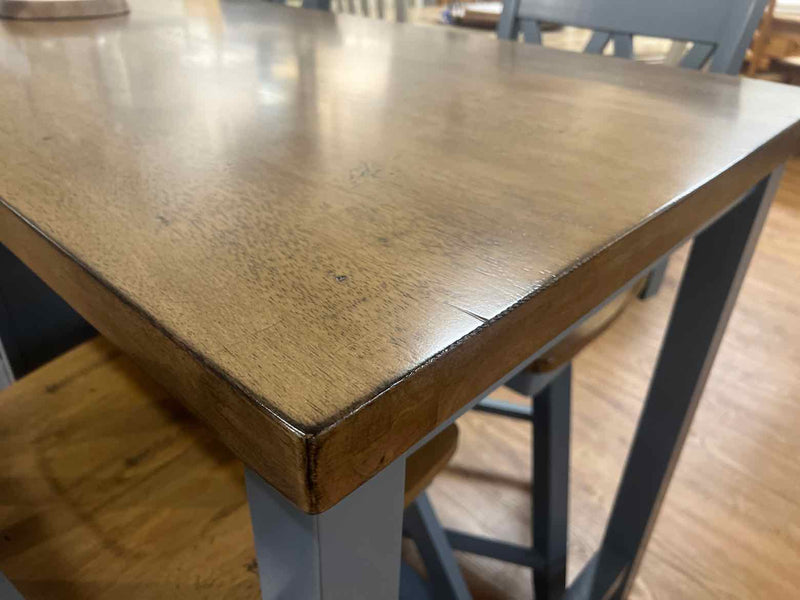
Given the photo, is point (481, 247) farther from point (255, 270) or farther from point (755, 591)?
point (755, 591)

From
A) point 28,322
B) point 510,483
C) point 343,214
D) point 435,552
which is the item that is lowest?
point 510,483

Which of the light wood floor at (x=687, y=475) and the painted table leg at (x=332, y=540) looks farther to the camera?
the light wood floor at (x=687, y=475)

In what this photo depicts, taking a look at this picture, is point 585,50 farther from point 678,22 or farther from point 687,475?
point 687,475

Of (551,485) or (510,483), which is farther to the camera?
(510,483)

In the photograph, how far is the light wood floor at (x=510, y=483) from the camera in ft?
1.62

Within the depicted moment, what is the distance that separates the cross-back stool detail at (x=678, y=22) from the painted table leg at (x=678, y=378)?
1.08 ft

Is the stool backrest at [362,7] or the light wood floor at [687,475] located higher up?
the stool backrest at [362,7]

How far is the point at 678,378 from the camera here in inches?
31.2

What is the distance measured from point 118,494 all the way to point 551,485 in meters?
0.64

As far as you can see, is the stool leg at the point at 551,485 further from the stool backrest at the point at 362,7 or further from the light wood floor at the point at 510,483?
the stool backrest at the point at 362,7

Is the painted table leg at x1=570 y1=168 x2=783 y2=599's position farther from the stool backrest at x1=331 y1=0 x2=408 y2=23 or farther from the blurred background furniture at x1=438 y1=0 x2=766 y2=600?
the stool backrest at x1=331 y1=0 x2=408 y2=23

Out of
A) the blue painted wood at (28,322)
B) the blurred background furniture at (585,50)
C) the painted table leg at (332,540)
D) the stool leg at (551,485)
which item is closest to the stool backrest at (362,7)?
the blurred background furniture at (585,50)

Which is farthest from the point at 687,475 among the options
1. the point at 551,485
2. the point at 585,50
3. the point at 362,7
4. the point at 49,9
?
the point at 362,7

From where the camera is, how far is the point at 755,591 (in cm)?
108
